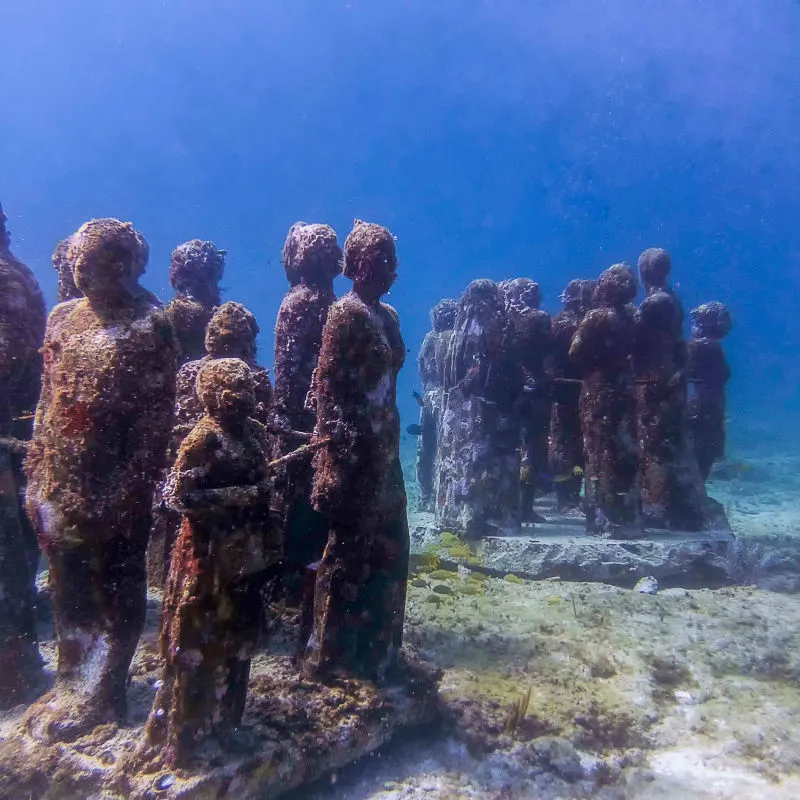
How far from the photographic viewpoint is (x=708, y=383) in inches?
528

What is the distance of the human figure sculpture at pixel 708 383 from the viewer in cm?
1330

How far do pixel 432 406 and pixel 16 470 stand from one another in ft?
40.4

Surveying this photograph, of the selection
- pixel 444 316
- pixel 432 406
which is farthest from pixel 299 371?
pixel 444 316

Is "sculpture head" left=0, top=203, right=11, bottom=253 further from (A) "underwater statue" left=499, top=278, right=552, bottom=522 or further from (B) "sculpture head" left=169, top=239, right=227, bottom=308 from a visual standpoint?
(A) "underwater statue" left=499, top=278, right=552, bottom=522

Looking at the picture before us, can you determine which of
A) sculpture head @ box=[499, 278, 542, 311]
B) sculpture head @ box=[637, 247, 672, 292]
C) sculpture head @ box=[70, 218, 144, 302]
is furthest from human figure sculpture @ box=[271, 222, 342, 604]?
sculpture head @ box=[637, 247, 672, 292]

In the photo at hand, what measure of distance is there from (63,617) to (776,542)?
14553 millimetres

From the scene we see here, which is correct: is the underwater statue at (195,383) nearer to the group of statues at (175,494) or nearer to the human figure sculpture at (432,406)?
the group of statues at (175,494)

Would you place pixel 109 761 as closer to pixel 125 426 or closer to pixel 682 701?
pixel 125 426

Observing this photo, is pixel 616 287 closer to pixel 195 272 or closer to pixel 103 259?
pixel 195 272

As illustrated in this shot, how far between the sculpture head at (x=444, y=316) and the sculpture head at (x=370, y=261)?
38.4 ft

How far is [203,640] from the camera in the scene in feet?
14.1

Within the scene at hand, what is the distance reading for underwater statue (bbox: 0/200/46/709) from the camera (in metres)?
5.47

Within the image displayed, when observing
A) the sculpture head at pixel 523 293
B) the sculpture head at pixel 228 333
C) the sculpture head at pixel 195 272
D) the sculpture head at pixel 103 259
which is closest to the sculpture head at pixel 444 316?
the sculpture head at pixel 523 293

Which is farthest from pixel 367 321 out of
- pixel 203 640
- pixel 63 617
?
pixel 63 617
